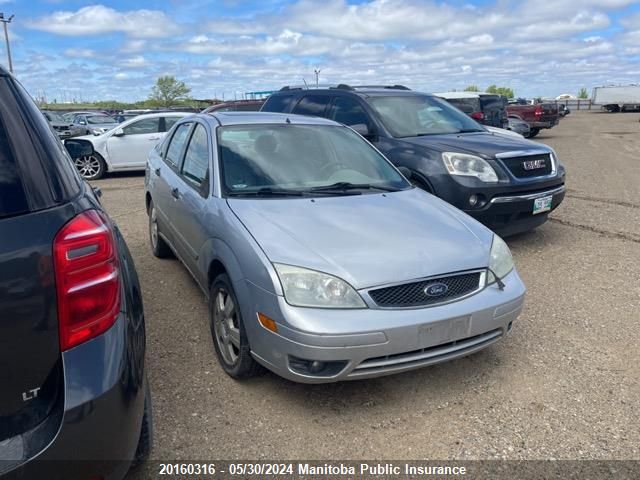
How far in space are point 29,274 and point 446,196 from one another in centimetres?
436

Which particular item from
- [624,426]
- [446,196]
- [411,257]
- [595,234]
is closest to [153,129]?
[446,196]

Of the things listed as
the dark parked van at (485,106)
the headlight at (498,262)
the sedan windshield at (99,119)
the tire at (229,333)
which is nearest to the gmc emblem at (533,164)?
the headlight at (498,262)

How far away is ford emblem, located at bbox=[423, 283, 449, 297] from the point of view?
265cm

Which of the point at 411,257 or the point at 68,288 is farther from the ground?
the point at 68,288

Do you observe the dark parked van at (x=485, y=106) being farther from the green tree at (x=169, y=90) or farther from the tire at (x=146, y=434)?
the green tree at (x=169, y=90)

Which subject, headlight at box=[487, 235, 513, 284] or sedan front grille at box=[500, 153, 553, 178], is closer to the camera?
headlight at box=[487, 235, 513, 284]

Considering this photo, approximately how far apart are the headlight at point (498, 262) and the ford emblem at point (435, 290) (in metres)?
0.36

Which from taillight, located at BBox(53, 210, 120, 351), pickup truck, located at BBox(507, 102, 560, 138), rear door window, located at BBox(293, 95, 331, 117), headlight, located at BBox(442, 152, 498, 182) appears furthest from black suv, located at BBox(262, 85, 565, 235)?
pickup truck, located at BBox(507, 102, 560, 138)

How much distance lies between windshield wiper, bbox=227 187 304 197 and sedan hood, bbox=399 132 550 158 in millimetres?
2522

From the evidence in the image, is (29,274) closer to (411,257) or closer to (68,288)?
(68,288)

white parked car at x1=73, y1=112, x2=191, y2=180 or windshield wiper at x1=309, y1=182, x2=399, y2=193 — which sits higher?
windshield wiper at x1=309, y1=182, x2=399, y2=193

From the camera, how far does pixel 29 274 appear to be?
1500 millimetres

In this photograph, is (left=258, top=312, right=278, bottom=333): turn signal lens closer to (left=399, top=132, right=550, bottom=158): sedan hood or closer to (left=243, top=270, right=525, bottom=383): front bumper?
(left=243, top=270, right=525, bottom=383): front bumper

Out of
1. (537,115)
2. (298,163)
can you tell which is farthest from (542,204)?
(537,115)
